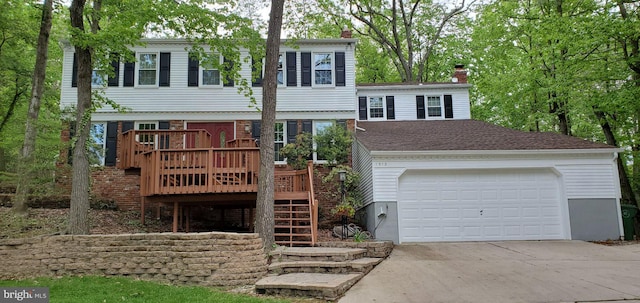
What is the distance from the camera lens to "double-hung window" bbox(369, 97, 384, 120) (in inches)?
690

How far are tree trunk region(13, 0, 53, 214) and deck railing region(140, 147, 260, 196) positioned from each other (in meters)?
3.13

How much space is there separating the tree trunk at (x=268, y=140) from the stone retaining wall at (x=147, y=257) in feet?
3.03

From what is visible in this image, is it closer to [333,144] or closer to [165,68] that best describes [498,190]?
[333,144]

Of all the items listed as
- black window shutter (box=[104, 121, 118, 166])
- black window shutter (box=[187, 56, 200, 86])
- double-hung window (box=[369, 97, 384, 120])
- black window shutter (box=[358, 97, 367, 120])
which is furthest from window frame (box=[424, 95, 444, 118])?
black window shutter (box=[104, 121, 118, 166])

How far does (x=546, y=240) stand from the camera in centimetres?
1197

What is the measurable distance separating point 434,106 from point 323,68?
5059 mm

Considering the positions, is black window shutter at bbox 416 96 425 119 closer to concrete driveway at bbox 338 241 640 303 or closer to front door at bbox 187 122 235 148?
front door at bbox 187 122 235 148

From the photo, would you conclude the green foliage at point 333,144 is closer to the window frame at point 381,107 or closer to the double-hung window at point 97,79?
the window frame at point 381,107

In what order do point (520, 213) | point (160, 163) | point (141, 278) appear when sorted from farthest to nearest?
1. point (520, 213)
2. point (160, 163)
3. point (141, 278)

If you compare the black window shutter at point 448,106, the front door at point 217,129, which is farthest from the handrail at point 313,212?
the black window shutter at point 448,106

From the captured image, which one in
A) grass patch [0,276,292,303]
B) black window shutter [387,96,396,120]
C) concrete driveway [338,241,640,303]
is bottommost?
concrete driveway [338,241,640,303]

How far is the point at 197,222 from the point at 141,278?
20.4 feet

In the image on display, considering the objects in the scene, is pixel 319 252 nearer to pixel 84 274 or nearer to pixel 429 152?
pixel 84 274

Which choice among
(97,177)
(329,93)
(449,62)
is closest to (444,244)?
(329,93)
